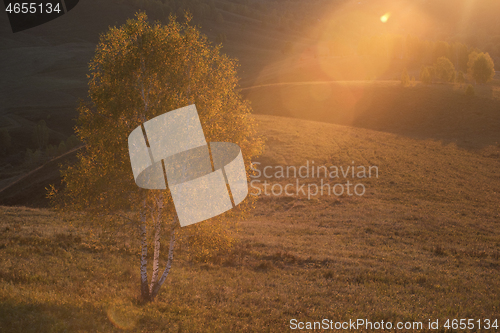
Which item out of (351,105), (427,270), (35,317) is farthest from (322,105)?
(35,317)

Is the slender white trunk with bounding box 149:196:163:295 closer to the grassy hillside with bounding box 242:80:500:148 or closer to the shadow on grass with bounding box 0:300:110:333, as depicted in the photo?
the shadow on grass with bounding box 0:300:110:333

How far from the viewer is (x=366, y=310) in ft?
44.4

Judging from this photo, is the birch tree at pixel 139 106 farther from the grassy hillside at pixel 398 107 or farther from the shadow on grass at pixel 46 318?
the grassy hillside at pixel 398 107

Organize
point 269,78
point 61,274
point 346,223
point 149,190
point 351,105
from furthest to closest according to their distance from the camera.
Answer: point 269,78, point 351,105, point 346,223, point 61,274, point 149,190

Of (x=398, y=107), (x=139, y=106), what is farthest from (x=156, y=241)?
(x=398, y=107)

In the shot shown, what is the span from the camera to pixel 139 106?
12.7m

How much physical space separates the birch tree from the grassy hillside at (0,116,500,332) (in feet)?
5.88

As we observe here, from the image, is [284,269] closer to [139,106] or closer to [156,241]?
[156,241]

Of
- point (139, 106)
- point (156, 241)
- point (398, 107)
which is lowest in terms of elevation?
point (398, 107)

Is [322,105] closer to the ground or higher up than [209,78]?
closer to the ground

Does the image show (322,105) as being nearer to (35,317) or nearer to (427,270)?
(427,270)

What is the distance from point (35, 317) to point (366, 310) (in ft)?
43.3

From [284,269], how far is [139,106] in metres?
13.0

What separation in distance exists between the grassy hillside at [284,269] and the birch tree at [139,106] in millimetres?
1791
